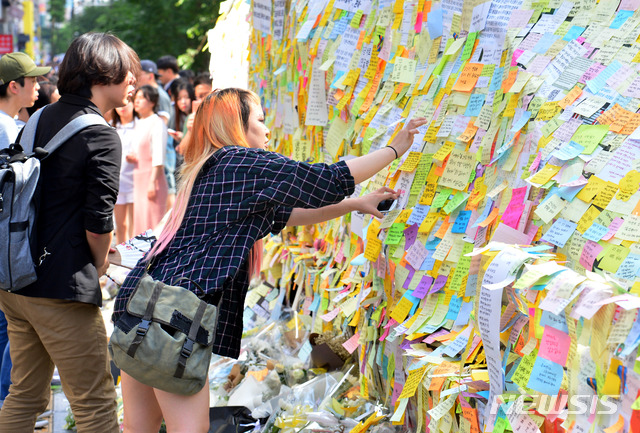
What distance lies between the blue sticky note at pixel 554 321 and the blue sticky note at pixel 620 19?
3.40 feet

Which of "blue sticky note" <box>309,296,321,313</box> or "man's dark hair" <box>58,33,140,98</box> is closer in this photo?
"man's dark hair" <box>58,33,140,98</box>

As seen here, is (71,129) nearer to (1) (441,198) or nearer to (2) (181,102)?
(1) (441,198)

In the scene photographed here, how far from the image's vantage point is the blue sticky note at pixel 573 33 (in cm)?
257

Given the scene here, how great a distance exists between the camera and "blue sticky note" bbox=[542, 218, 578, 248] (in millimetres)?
2268

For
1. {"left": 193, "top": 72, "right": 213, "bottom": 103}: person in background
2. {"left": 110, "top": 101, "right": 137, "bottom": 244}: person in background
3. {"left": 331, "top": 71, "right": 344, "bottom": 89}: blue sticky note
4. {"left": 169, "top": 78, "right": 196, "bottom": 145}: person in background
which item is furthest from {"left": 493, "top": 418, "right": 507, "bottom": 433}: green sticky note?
{"left": 169, "top": 78, "right": 196, "bottom": 145}: person in background

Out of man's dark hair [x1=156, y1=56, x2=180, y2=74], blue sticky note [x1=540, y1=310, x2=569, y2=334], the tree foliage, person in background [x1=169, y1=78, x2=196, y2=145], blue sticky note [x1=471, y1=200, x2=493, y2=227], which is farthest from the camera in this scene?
the tree foliage

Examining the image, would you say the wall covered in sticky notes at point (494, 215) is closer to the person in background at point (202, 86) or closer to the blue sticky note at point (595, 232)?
the blue sticky note at point (595, 232)

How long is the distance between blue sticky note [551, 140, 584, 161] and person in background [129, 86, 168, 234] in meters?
5.40

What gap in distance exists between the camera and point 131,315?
8.54 feet

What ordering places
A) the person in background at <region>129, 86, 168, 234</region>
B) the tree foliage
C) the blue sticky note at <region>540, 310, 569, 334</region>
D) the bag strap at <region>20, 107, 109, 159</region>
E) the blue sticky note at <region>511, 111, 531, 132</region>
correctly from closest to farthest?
the blue sticky note at <region>540, 310, 569, 334</region>, the blue sticky note at <region>511, 111, 531, 132</region>, the bag strap at <region>20, 107, 109, 159</region>, the person in background at <region>129, 86, 168, 234</region>, the tree foliage

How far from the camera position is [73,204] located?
121 inches

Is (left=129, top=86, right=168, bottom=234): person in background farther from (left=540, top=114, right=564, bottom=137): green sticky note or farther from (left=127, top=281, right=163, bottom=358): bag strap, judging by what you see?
(left=540, top=114, right=564, bottom=137): green sticky note

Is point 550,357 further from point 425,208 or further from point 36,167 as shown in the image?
point 36,167

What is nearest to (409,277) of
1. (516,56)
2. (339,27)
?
(516,56)
